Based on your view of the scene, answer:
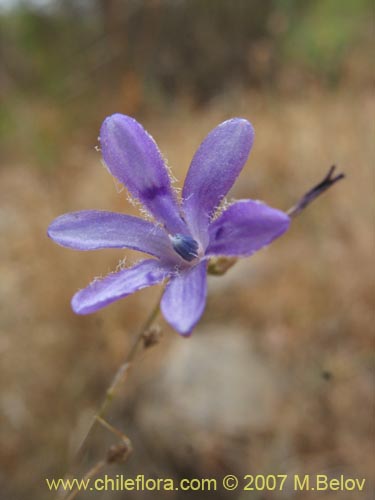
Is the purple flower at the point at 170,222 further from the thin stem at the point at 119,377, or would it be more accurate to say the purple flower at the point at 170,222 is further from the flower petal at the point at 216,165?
the thin stem at the point at 119,377

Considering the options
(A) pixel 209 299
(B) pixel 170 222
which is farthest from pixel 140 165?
(A) pixel 209 299

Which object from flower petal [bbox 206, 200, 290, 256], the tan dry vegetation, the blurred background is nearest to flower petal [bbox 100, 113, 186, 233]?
flower petal [bbox 206, 200, 290, 256]

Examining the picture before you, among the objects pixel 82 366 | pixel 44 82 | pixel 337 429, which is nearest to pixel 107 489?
pixel 82 366

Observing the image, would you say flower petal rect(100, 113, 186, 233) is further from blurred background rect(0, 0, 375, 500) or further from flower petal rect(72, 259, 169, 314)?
blurred background rect(0, 0, 375, 500)

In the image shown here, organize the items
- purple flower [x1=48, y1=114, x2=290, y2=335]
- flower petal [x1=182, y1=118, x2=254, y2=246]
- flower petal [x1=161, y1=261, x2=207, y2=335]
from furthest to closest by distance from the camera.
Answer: flower petal [x1=182, y1=118, x2=254, y2=246]
purple flower [x1=48, y1=114, x2=290, y2=335]
flower petal [x1=161, y1=261, x2=207, y2=335]

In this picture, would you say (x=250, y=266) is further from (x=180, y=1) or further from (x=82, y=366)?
(x=180, y=1)

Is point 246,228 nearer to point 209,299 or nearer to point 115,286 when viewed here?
point 115,286
